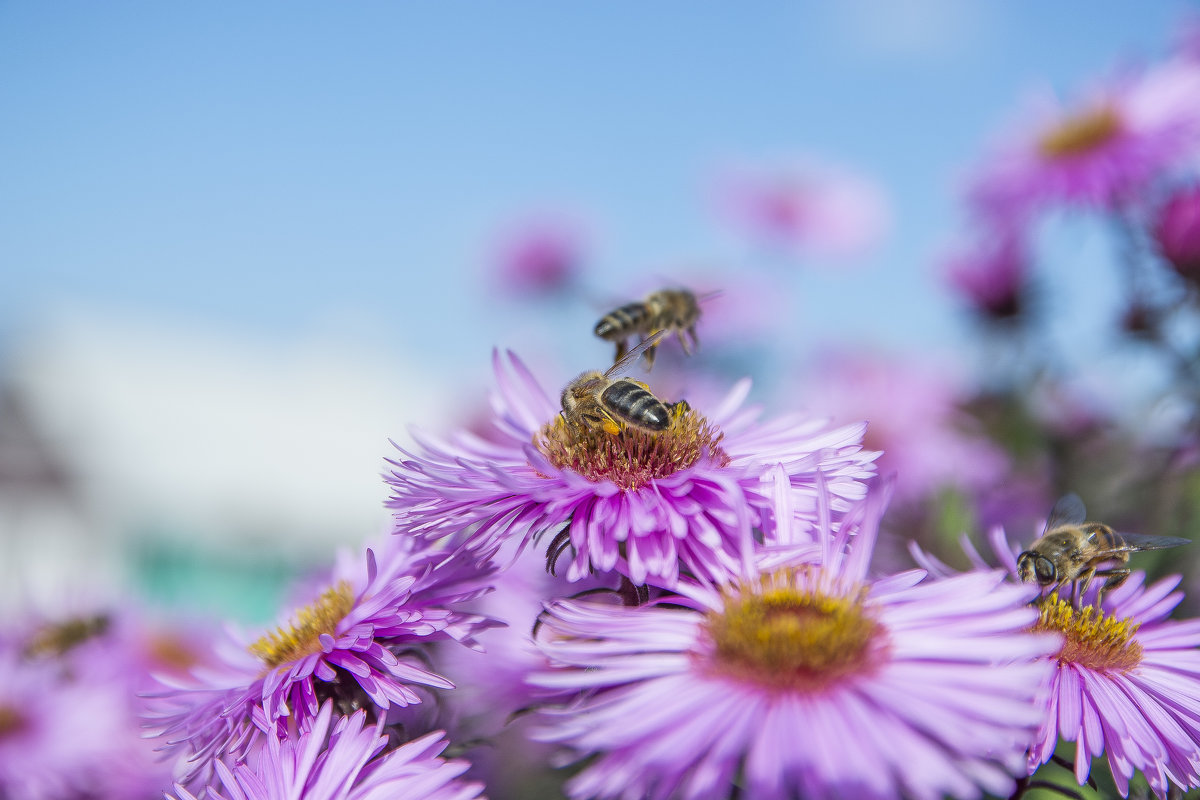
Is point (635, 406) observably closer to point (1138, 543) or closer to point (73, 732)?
point (1138, 543)

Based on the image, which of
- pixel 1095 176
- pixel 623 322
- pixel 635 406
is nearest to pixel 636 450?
pixel 635 406

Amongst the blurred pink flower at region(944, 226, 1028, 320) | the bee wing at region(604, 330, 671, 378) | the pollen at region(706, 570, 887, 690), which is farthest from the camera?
the blurred pink flower at region(944, 226, 1028, 320)

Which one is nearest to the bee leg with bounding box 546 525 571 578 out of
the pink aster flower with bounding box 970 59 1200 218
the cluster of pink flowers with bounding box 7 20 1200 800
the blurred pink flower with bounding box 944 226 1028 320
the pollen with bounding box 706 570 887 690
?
the cluster of pink flowers with bounding box 7 20 1200 800

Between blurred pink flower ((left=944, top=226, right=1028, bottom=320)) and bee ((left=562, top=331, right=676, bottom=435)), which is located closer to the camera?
bee ((left=562, top=331, right=676, bottom=435))

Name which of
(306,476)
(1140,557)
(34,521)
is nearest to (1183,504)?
(1140,557)

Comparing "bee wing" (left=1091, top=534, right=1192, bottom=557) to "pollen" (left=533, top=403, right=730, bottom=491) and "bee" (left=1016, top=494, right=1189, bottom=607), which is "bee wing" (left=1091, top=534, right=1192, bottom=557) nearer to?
"bee" (left=1016, top=494, right=1189, bottom=607)

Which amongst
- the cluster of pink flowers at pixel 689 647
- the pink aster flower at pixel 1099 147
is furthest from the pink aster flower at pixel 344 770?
the pink aster flower at pixel 1099 147
